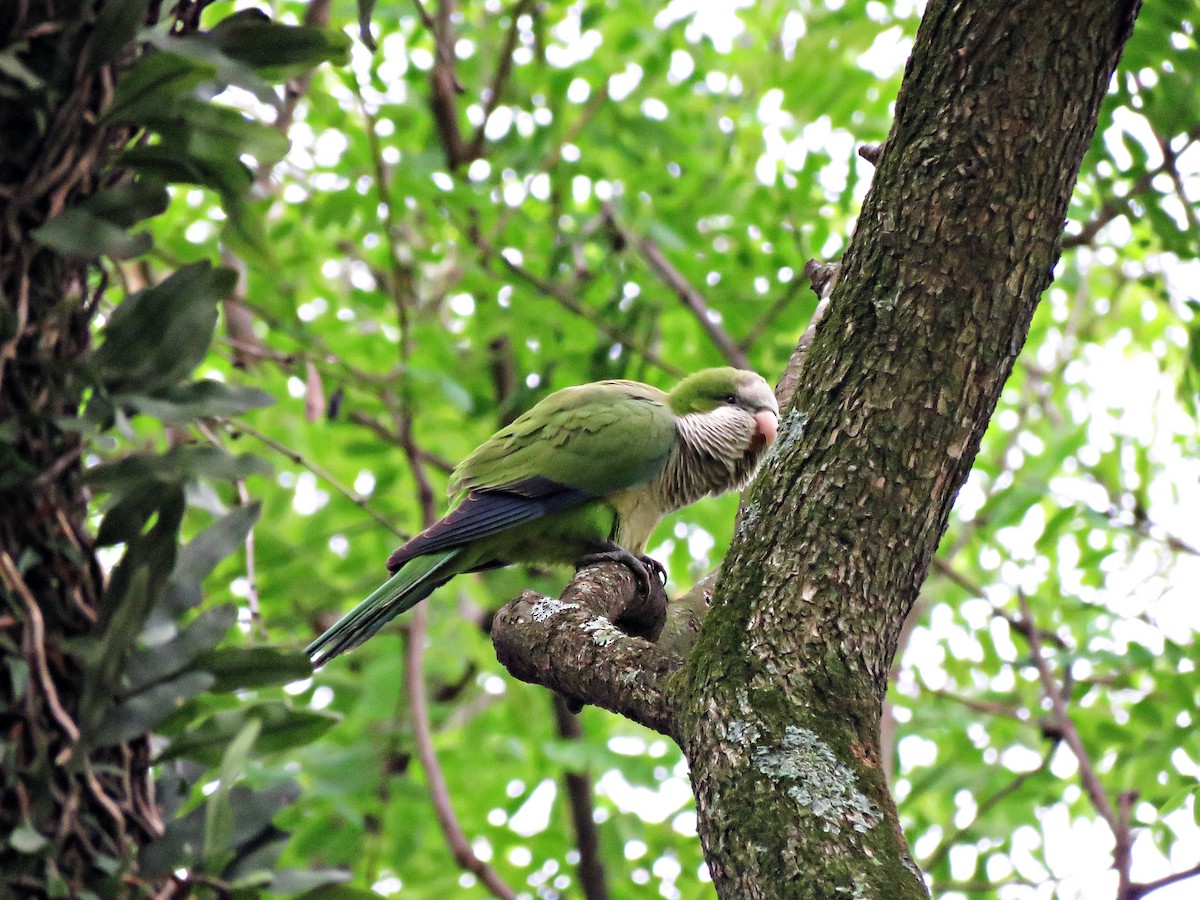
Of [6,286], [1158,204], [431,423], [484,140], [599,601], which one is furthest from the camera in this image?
[484,140]

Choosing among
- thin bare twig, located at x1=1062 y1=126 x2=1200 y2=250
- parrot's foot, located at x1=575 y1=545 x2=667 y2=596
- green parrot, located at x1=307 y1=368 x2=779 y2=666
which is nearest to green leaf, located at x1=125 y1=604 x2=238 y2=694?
parrot's foot, located at x1=575 y1=545 x2=667 y2=596

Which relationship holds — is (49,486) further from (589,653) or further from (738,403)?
(738,403)

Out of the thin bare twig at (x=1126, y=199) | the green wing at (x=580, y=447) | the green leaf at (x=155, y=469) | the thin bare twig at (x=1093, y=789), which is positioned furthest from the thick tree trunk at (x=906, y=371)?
the green wing at (x=580, y=447)

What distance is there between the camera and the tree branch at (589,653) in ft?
7.09

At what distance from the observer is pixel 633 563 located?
3.78 m

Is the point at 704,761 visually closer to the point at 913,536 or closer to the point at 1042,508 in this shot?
the point at 913,536

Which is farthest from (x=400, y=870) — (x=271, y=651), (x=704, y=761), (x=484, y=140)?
(x=271, y=651)

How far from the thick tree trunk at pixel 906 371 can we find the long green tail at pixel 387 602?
77.1 inches

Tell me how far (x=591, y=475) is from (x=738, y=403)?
79 centimetres

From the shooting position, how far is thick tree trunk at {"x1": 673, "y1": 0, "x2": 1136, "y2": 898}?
188 centimetres

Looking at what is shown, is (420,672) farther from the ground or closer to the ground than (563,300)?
closer to the ground

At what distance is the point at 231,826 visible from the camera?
3.77ft

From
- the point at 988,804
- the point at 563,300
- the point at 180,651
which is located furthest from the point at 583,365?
the point at 180,651

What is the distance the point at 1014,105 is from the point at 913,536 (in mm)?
740
